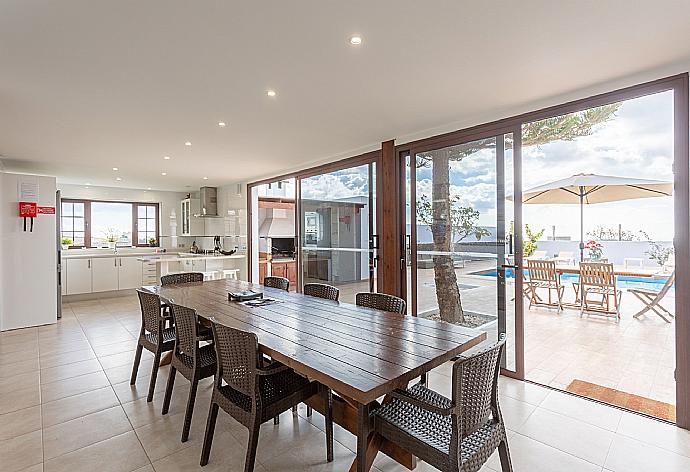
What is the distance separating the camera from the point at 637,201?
6.01 metres

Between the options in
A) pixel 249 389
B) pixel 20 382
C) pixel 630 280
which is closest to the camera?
pixel 249 389

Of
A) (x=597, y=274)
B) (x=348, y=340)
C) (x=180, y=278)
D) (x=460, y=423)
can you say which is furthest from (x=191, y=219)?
(x=460, y=423)

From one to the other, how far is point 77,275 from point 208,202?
112 inches

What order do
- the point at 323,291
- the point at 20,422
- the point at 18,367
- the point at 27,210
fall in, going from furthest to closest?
the point at 27,210, the point at 18,367, the point at 323,291, the point at 20,422

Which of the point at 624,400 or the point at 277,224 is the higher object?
the point at 277,224

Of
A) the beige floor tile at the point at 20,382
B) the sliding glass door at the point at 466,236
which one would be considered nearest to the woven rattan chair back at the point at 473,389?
the sliding glass door at the point at 466,236

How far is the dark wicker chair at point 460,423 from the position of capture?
146 cm

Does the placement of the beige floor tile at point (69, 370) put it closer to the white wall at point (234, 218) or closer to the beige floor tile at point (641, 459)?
the white wall at point (234, 218)

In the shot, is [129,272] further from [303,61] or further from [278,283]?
[303,61]

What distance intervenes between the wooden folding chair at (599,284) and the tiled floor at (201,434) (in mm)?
2629

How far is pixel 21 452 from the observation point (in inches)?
87.1

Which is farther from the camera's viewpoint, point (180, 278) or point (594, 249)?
point (594, 249)

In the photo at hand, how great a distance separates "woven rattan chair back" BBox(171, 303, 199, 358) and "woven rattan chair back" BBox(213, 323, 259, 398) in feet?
1.63

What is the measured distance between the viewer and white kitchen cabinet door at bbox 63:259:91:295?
22.6ft
